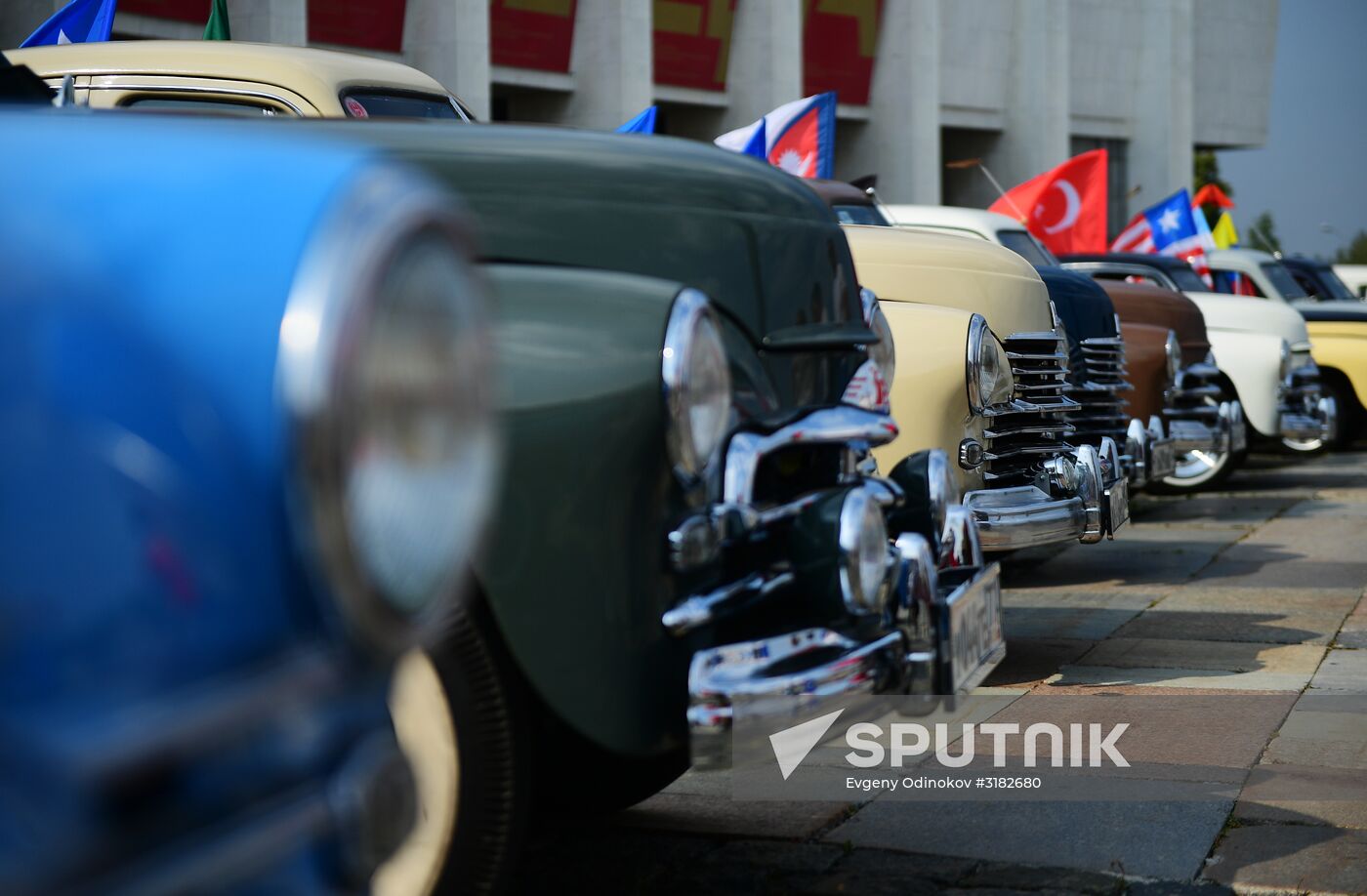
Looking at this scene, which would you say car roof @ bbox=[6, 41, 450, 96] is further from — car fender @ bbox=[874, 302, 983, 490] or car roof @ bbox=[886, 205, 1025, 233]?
car roof @ bbox=[886, 205, 1025, 233]

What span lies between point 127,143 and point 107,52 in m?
3.80

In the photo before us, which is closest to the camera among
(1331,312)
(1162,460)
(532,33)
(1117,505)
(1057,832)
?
(1057,832)

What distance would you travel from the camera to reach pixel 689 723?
Answer: 2742 millimetres

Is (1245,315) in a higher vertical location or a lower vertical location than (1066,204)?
lower

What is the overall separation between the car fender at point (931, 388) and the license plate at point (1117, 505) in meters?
0.81

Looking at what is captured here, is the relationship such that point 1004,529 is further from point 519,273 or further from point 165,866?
point 165,866

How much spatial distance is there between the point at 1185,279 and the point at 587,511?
1177cm

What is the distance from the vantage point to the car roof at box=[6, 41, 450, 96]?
5.20m

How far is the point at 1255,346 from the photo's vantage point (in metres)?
13.0

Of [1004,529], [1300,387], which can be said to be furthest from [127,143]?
[1300,387]

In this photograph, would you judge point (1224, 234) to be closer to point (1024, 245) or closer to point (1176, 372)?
point (1024, 245)

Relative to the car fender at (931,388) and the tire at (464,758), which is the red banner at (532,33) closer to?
the car fender at (931,388)

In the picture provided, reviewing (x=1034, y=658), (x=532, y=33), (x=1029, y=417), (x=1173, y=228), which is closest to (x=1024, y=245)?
(x=1029, y=417)

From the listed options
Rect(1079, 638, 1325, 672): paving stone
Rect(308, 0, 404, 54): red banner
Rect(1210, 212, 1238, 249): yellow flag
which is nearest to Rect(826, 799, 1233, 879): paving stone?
Rect(1079, 638, 1325, 672): paving stone
